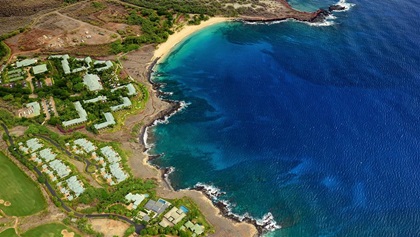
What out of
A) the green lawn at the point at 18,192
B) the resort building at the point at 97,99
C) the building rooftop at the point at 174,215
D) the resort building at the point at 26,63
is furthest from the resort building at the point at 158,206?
the resort building at the point at 26,63

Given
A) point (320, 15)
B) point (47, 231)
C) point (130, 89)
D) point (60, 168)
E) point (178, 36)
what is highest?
point (320, 15)

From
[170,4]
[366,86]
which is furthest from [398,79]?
[170,4]

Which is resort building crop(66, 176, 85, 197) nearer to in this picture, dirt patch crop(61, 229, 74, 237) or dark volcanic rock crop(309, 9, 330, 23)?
dirt patch crop(61, 229, 74, 237)

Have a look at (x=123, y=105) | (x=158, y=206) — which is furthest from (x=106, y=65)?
(x=158, y=206)

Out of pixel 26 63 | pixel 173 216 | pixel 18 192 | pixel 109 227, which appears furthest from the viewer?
pixel 26 63

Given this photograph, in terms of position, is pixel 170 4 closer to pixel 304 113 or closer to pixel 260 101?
pixel 260 101

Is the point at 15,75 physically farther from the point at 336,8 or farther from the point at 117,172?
the point at 336,8
